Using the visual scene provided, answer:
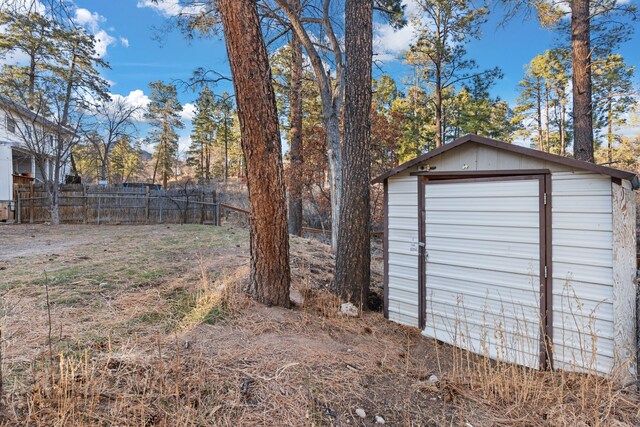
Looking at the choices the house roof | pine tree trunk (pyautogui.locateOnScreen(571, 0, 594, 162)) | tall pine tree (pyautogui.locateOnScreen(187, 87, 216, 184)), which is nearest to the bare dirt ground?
the house roof

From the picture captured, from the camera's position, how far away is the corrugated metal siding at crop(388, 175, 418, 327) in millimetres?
3980

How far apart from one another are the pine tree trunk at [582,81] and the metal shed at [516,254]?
433 cm

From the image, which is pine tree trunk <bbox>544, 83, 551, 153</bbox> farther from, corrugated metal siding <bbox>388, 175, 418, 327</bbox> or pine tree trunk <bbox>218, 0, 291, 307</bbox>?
pine tree trunk <bbox>218, 0, 291, 307</bbox>

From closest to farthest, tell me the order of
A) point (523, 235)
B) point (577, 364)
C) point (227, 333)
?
point (227, 333)
point (577, 364)
point (523, 235)

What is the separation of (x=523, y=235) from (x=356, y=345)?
78.3 inches

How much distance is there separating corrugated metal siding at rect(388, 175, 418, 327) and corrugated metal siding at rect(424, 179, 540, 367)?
18cm

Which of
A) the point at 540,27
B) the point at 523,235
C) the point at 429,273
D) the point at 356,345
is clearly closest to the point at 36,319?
the point at 356,345

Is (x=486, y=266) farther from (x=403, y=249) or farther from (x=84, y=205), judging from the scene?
(x=84, y=205)

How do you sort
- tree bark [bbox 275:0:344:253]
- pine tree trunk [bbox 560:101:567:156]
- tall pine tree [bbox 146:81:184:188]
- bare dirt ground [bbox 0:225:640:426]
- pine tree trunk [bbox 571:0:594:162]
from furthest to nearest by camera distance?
tall pine tree [bbox 146:81:184:188], pine tree trunk [bbox 560:101:567:156], pine tree trunk [bbox 571:0:594:162], tree bark [bbox 275:0:344:253], bare dirt ground [bbox 0:225:640:426]

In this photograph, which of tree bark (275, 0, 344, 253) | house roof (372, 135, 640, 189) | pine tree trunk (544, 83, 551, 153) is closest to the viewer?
house roof (372, 135, 640, 189)

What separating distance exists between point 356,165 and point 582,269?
2.55 metres

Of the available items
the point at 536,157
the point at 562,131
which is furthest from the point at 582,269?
the point at 562,131

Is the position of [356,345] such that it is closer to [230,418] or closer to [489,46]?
[230,418]

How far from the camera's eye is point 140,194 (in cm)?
1283
